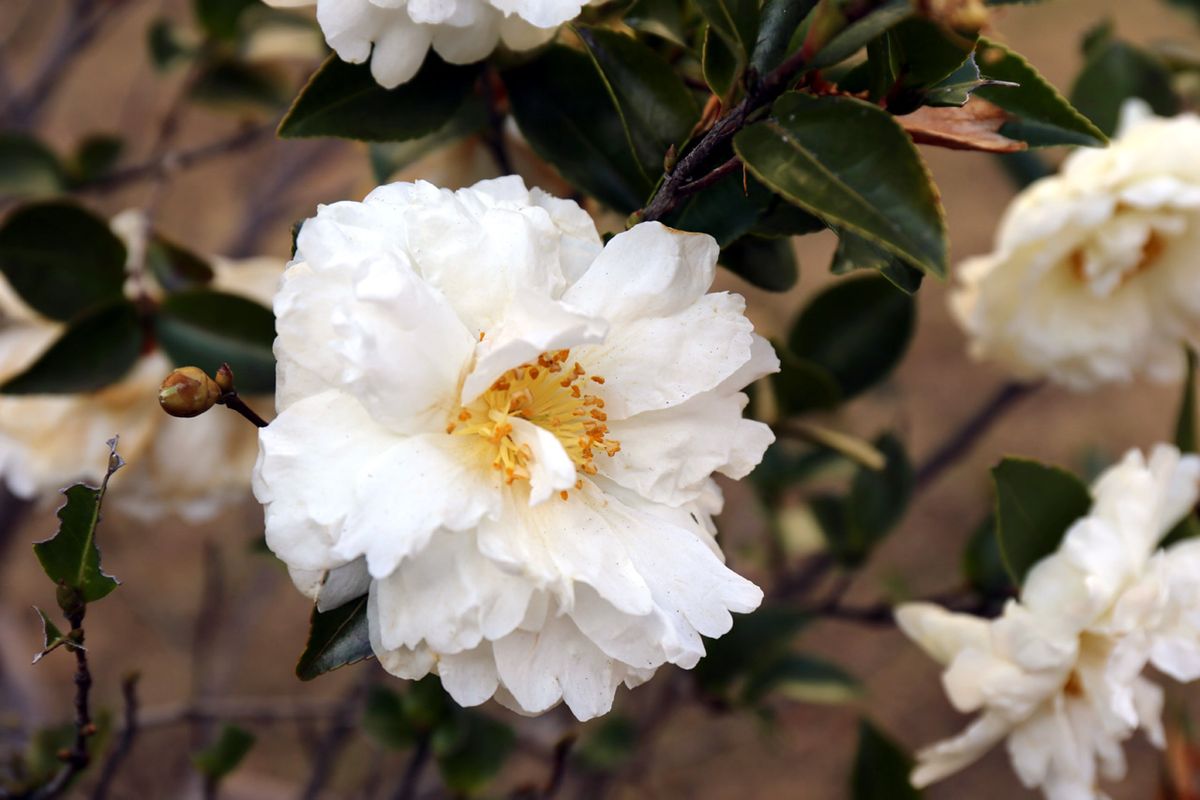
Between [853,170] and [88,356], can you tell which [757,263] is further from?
[88,356]

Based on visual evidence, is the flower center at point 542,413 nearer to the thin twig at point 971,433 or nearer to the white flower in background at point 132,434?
the white flower in background at point 132,434

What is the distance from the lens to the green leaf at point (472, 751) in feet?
3.34

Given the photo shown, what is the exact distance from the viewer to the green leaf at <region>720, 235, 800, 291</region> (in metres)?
0.72

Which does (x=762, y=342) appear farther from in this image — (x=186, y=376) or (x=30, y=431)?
(x=30, y=431)

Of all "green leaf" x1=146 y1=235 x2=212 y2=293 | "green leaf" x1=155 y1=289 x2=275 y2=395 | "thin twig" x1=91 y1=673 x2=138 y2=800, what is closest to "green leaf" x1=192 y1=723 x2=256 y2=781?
"thin twig" x1=91 y1=673 x2=138 y2=800

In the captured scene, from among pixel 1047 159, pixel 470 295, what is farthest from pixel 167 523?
pixel 470 295

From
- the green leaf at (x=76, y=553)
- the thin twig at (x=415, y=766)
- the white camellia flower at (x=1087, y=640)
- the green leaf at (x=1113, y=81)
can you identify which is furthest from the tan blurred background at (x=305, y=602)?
the green leaf at (x=76, y=553)

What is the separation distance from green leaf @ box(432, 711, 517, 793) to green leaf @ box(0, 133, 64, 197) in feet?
2.33

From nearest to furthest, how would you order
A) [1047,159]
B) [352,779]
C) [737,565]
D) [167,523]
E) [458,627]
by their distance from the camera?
1. [458,627]
2. [1047,159]
3. [737,565]
4. [352,779]
5. [167,523]

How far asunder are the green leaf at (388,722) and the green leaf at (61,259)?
1.37 feet

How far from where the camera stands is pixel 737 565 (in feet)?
5.45

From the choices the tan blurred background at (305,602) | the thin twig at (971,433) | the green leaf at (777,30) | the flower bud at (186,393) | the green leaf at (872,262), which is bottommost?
the tan blurred background at (305,602)

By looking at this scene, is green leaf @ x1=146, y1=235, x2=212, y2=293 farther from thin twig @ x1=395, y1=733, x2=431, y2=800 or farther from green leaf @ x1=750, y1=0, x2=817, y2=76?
green leaf @ x1=750, y1=0, x2=817, y2=76

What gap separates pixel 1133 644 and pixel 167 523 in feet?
6.96
